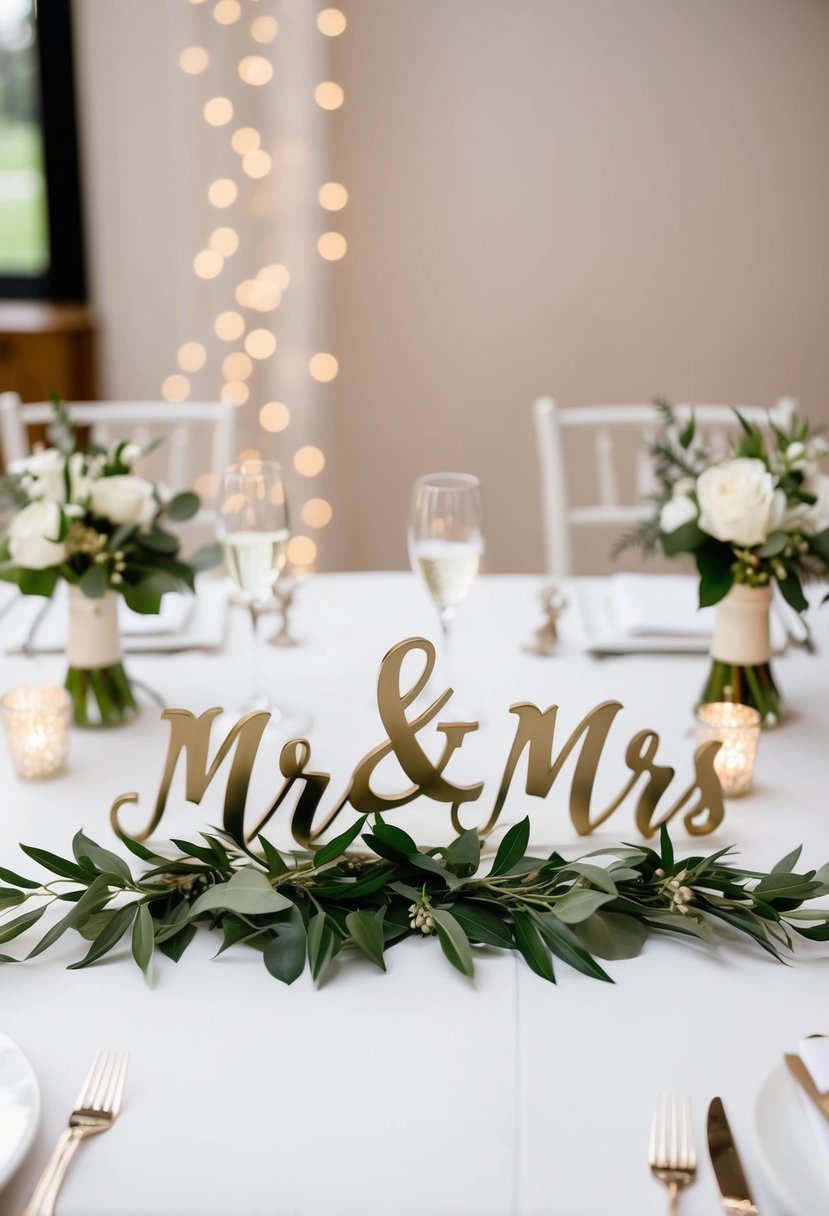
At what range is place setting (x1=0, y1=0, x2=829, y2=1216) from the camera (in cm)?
67

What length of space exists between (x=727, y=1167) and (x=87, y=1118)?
350 millimetres

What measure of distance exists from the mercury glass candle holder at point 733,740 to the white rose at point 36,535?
632 mm

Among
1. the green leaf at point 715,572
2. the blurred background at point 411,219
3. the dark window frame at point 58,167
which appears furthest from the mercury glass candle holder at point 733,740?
the dark window frame at point 58,167

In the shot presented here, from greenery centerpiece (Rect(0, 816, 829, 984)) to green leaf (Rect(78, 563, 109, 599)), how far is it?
1.11ft

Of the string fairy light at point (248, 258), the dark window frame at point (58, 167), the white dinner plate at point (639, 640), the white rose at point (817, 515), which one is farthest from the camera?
the dark window frame at point (58, 167)

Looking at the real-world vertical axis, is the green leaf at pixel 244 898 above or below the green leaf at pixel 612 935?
above

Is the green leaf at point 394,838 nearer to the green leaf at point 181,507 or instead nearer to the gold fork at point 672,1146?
the gold fork at point 672,1146

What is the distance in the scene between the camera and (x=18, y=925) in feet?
2.67

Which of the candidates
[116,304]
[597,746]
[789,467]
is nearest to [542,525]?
[116,304]

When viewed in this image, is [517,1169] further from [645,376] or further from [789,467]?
[645,376]

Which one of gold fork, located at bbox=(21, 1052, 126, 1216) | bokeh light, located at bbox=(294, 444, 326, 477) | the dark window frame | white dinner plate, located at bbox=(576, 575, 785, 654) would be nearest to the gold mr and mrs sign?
gold fork, located at bbox=(21, 1052, 126, 1216)

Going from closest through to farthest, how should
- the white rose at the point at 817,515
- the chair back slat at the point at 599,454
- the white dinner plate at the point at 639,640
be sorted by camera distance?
1. the white rose at the point at 817,515
2. the white dinner plate at the point at 639,640
3. the chair back slat at the point at 599,454

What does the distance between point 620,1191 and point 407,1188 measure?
111 millimetres

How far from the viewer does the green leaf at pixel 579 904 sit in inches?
31.8
